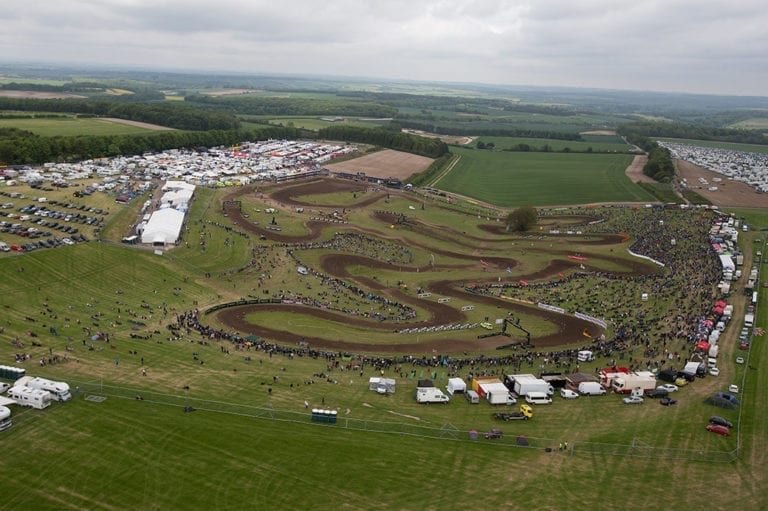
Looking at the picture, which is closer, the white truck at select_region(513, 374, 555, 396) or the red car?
the red car

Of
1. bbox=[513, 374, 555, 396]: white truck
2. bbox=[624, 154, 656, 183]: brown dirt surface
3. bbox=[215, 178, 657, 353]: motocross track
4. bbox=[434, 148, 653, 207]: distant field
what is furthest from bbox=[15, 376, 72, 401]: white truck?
bbox=[624, 154, 656, 183]: brown dirt surface

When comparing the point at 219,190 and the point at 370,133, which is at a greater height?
the point at 370,133

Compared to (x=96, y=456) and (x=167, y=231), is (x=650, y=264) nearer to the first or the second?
Result: (x=167, y=231)

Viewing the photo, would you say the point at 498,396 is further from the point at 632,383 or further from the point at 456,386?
the point at 632,383

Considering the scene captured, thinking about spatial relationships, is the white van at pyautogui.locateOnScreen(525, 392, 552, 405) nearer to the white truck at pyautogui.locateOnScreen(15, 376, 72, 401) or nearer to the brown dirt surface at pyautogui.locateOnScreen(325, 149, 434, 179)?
the white truck at pyautogui.locateOnScreen(15, 376, 72, 401)

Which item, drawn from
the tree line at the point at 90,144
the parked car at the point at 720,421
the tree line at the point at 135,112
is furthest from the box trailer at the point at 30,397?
the tree line at the point at 135,112

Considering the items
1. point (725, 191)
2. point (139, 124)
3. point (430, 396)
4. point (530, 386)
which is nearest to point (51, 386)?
point (430, 396)

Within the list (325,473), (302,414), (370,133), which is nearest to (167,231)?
(302,414)
